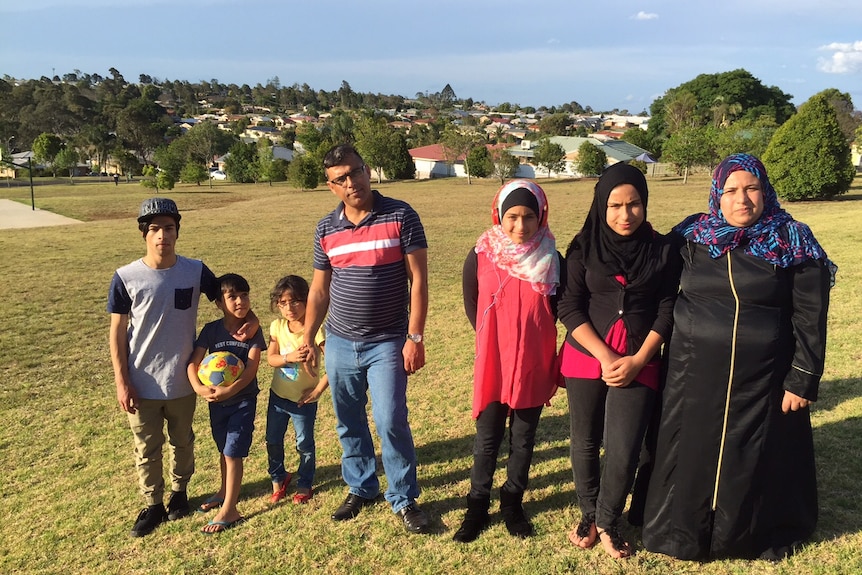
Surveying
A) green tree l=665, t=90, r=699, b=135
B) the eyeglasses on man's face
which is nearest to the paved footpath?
the eyeglasses on man's face

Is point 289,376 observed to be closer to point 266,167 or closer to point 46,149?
point 266,167

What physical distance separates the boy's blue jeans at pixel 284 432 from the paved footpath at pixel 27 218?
19.6 meters

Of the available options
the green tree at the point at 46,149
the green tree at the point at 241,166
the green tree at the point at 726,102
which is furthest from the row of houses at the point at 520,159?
the green tree at the point at 46,149

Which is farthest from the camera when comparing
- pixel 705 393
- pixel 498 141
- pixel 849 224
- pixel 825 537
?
pixel 498 141

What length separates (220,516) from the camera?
3111 millimetres

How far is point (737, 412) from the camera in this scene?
97.8 inches

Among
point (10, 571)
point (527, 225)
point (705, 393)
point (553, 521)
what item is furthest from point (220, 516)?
point (705, 393)

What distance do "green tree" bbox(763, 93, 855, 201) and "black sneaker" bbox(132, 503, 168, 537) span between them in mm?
20121

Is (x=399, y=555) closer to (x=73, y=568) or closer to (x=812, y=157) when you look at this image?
(x=73, y=568)

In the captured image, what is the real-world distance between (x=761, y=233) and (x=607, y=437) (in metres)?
1.13

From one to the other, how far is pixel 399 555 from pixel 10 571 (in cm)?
200

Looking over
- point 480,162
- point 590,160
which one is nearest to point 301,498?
point 480,162

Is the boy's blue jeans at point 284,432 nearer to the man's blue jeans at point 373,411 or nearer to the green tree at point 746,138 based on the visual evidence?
the man's blue jeans at point 373,411

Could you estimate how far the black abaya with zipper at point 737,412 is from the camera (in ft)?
7.79
